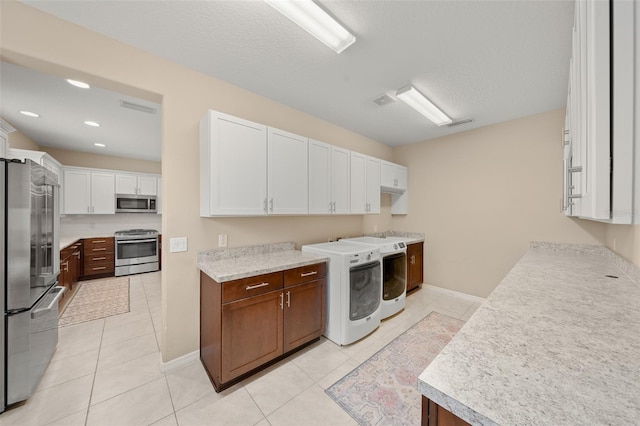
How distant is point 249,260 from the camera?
2.29m

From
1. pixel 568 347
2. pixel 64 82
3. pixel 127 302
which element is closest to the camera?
pixel 568 347

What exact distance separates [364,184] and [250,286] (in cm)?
223

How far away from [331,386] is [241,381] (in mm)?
743

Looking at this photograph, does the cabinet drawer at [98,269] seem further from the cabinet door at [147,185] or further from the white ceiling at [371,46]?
the white ceiling at [371,46]

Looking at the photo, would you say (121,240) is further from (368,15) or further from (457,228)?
(457,228)

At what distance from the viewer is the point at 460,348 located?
78cm

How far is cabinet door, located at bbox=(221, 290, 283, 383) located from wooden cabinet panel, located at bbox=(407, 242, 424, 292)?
2.49 meters

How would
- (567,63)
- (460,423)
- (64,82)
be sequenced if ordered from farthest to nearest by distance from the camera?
(64,82), (567,63), (460,423)

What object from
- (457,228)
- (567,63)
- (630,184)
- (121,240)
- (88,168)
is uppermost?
(567,63)

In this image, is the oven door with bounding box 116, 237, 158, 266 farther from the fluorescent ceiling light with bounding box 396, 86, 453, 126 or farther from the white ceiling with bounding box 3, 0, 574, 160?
the fluorescent ceiling light with bounding box 396, 86, 453, 126

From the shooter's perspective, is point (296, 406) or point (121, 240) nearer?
point (296, 406)

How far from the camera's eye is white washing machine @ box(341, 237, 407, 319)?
293cm

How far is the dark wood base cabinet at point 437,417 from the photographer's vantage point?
0.61 metres

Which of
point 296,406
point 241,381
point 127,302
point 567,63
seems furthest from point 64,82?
point 567,63
